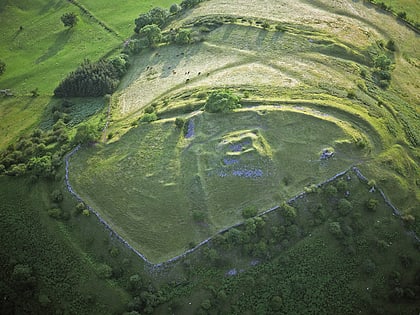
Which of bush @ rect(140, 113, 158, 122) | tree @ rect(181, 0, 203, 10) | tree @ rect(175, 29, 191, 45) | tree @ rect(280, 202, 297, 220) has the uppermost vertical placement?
tree @ rect(181, 0, 203, 10)

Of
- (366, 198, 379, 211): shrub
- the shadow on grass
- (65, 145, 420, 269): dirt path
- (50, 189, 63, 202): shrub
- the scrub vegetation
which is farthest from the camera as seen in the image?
the shadow on grass

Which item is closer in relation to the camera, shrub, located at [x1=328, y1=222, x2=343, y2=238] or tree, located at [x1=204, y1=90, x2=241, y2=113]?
shrub, located at [x1=328, y1=222, x2=343, y2=238]

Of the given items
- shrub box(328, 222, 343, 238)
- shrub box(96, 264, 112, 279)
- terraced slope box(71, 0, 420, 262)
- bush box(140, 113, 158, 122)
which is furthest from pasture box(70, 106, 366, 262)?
shrub box(328, 222, 343, 238)

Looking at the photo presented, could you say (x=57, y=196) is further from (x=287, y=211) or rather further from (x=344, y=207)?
(x=344, y=207)

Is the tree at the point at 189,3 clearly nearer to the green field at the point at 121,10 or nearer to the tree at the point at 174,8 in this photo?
the tree at the point at 174,8

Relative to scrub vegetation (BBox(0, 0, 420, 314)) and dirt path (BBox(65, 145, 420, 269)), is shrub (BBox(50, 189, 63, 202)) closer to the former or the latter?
scrub vegetation (BBox(0, 0, 420, 314))

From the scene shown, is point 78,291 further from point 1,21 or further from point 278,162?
point 1,21

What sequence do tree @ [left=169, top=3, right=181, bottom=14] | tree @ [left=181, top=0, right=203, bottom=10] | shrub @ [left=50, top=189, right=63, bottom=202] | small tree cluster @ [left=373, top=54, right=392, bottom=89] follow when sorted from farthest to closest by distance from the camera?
tree @ [left=181, top=0, right=203, bottom=10] → tree @ [left=169, top=3, right=181, bottom=14] → small tree cluster @ [left=373, top=54, right=392, bottom=89] → shrub @ [left=50, top=189, right=63, bottom=202]
